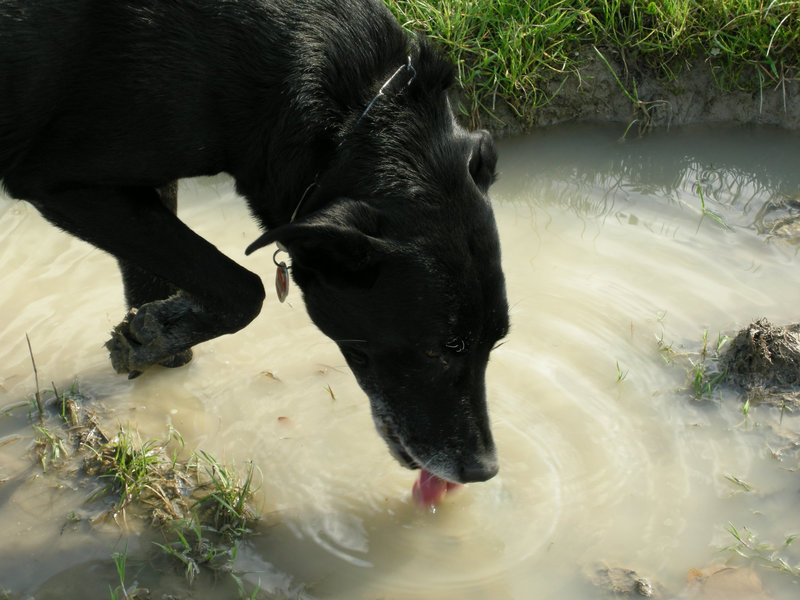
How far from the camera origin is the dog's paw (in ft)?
10.7

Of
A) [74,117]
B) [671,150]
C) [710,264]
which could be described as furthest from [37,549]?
[671,150]

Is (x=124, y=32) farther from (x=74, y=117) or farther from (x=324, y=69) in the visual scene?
(x=324, y=69)

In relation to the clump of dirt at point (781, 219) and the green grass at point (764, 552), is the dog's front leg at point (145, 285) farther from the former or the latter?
the clump of dirt at point (781, 219)

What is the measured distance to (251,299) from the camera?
3191mm

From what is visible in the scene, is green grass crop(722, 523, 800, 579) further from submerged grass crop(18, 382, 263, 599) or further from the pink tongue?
submerged grass crop(18, 382, 263, 599)

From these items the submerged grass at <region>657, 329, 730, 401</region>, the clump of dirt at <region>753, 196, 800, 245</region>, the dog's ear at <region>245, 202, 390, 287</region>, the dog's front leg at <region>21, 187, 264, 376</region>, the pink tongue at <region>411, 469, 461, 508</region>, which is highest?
the dog's ear at <region>245, 202, 390, 287</region>

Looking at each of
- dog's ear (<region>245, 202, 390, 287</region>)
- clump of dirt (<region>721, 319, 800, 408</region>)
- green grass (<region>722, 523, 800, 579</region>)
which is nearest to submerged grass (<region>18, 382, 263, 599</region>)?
dog's ear (<region>245, 202, 390, 287</region>)

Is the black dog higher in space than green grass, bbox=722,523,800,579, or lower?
higher

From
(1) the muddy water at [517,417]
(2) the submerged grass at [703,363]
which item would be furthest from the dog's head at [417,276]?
(2) the submerged grass at [703,363]

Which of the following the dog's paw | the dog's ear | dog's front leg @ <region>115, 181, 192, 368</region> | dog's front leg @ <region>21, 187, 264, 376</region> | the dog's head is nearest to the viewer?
the dog's ear

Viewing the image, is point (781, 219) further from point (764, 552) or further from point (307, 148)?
point (307, 148)

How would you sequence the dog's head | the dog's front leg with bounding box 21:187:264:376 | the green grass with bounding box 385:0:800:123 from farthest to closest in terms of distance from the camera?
the green grass with bounding box 385:0:800:123 → the dog's front leg with bounding box 21:187:264:376 → the dog's head

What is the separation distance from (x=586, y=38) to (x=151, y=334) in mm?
3653

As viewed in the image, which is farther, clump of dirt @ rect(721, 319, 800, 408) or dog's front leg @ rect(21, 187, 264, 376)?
clump of dirt @ rect(721, 319, 800, 408)
